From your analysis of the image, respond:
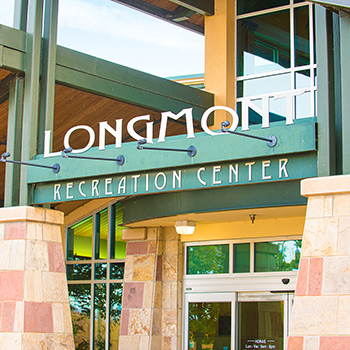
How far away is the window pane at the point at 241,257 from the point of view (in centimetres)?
1223

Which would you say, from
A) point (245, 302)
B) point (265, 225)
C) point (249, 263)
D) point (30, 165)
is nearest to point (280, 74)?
point (265, 225)

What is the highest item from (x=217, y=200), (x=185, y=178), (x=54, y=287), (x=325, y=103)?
(x=325, y=103)

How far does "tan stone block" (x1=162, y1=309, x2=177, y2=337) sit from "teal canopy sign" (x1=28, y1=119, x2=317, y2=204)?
425cm

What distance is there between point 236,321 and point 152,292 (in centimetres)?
195

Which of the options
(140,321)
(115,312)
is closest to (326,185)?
(140,321)

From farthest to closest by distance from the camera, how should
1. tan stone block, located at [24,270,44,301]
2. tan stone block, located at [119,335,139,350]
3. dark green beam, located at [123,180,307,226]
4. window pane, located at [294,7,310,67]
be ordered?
1. tan stone block, located at [119,335,139,350]
2. window pane, located at [294,7,310,67]
3. dark green beam, located at [123,180,307,226]
4. tan stone block, located at [24,270,44,301]

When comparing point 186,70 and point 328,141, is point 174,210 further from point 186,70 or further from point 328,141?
point 186,70

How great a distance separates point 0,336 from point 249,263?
5.31m

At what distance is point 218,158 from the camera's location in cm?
834

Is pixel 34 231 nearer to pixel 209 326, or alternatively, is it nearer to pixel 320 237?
pixel 209 326

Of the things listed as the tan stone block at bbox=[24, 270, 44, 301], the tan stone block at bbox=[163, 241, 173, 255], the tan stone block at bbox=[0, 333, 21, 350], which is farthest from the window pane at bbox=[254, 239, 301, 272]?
the tan stone block at bbox=[0, 333, 21, 350]

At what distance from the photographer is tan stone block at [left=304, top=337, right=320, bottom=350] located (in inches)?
262

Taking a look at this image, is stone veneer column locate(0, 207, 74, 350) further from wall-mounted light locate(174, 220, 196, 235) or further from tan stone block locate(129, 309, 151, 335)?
tan stone block locate(129, 309, 151, 335)

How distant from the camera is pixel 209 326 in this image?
1251 centimetres
